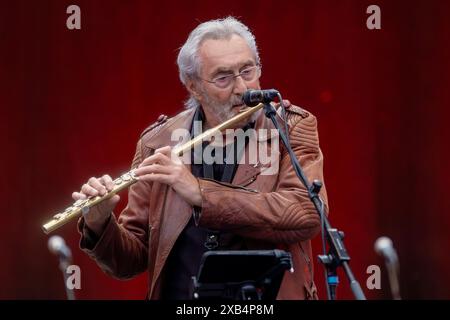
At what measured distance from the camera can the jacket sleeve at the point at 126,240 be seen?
3.42 meters

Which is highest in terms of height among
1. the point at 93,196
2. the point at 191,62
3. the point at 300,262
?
the point at 191,62

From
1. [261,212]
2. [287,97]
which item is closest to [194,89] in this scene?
[261,212]

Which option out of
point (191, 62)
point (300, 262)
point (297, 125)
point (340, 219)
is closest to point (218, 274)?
point (300, 262)

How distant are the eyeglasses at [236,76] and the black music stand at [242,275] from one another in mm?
936

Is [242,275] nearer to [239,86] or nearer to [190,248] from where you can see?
[190,248]

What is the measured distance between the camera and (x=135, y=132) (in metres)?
5.50

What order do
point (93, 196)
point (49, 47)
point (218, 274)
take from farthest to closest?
point (49, 47) → point (93, 196) → point (218, 274)

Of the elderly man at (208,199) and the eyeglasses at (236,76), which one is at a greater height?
the eyeglasses at (236,76)

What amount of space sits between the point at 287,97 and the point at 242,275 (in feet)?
9.17

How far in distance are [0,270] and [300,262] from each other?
8.68 feet

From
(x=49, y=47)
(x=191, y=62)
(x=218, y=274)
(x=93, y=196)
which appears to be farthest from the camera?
(x=49, y=47)

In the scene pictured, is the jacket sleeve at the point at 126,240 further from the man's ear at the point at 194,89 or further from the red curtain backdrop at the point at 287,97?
the red curtain backdrop at the point at 287,97

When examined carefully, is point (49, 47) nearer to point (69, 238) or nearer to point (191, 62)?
point (69, 238)

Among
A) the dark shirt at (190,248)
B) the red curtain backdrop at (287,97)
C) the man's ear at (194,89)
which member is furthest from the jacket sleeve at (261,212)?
the red curtain backdrop at (287,97)
